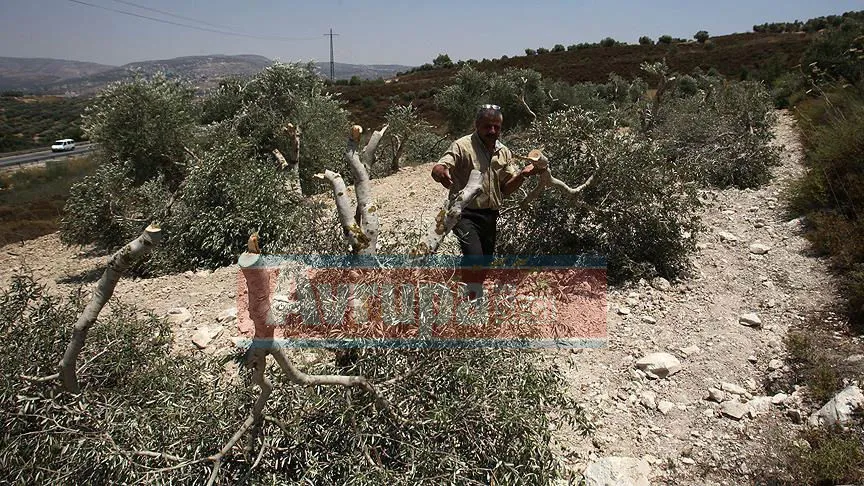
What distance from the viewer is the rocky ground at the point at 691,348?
115 inches

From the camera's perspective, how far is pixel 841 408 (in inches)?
116

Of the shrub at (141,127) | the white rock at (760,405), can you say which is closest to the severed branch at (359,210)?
the white rock at (760,405)

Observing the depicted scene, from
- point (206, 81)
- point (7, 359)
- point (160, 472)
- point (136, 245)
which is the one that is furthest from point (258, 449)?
point (206, 81)

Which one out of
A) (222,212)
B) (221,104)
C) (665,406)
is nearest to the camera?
(665,406)

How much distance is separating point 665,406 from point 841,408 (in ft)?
3.08

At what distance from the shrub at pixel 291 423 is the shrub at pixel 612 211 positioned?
304cm

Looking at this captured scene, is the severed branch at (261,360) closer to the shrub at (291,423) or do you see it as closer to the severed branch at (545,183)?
the shrub at (291,423)

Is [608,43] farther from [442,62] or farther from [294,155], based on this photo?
[294,155]

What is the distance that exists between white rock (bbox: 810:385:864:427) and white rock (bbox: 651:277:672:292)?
1867 millimetres

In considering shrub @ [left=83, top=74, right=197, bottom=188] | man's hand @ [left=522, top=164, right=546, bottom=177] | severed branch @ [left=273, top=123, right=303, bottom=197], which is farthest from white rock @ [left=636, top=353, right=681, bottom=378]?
shrub @ [left=83, top=74, right=197, bottom=188]

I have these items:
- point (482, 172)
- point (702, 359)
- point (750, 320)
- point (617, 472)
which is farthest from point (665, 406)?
point (482, 172)

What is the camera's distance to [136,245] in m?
1.78

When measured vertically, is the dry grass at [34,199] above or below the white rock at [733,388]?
below

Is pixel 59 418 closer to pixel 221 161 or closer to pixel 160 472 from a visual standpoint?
pixel 160 472
